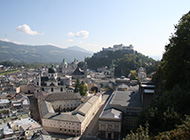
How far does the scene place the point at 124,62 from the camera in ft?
260

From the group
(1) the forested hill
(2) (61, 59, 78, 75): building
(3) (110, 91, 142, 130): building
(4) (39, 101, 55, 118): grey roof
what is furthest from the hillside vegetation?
(2) (61, 59, 78, 75): building

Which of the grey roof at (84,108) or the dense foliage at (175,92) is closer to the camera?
the dense foliage at (175,92)

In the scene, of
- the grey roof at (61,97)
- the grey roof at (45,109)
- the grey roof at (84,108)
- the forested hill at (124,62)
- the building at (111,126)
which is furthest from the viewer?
the forested hill at (124,62)

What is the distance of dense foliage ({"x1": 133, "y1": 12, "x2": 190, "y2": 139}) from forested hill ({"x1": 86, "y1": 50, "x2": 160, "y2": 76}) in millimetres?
48698

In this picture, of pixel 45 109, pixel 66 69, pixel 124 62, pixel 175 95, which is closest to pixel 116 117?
pixel 175 95

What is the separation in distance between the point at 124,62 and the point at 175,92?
6369 cm

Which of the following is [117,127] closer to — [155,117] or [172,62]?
[155,117]

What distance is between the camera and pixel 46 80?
132ft

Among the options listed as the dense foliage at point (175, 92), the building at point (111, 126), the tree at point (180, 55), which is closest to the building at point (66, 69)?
the building at point (111, 126)

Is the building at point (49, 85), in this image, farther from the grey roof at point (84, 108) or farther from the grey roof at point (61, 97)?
the grey roof at point (84, 108)

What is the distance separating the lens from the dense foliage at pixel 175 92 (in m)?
14.0

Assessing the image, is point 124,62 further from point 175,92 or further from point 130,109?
point 175,92

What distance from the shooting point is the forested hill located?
7493 cm

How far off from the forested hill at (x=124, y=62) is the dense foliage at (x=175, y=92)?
160ft
